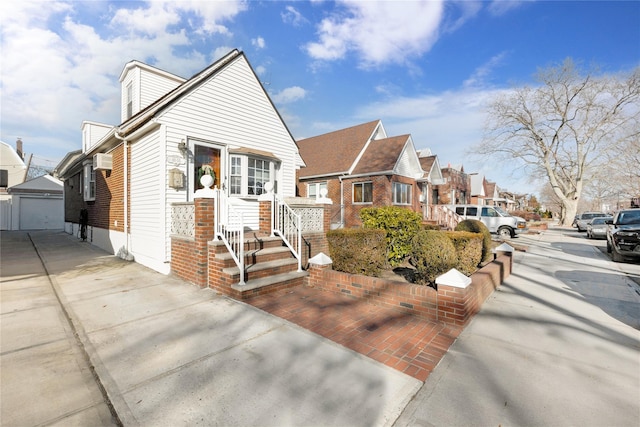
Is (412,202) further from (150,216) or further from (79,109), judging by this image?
(79,109)

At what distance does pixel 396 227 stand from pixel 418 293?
2.33m

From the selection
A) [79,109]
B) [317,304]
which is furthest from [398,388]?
[79,109]

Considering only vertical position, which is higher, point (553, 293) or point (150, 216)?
point (150, 216)

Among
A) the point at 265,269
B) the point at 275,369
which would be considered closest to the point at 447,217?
the point at 265,269

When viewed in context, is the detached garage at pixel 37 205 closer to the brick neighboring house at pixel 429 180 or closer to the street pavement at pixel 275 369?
the street pavement at pixel 275 369

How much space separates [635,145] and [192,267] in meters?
38.2

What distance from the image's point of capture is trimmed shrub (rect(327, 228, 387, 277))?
5.12 m

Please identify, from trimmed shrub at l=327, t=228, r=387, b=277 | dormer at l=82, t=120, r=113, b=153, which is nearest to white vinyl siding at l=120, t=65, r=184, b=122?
dormer at l=82, t=120, r=113, b=153

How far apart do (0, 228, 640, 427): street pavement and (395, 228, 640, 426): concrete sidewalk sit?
0.01 meters

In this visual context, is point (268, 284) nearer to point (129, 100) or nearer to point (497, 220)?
point (129, 100)

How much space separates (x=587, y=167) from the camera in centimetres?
2661

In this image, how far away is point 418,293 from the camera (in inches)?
159

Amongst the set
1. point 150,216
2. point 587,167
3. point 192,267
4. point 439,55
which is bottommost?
point 192,267

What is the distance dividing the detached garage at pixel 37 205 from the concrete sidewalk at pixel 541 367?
28353 millimetres
